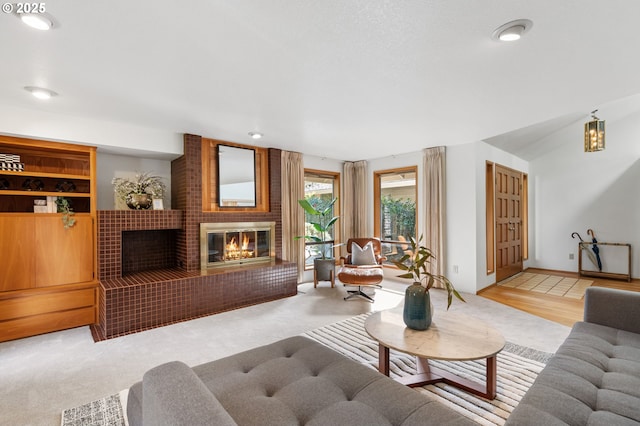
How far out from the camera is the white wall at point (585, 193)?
17.8ft

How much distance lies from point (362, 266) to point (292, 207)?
1.59 metres

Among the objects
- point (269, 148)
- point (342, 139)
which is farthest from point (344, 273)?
point (269, 148)

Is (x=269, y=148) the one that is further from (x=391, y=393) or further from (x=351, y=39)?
(x=391, y=393)

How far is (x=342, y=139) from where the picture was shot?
4.36 m

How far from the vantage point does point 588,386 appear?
4.46 ft

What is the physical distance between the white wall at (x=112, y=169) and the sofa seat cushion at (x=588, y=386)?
461 centimetres

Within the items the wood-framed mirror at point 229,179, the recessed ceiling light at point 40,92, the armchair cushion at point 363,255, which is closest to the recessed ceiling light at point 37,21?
the recessed ceiling light at point 40,92

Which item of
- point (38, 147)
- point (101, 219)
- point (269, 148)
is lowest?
point (101, 219)

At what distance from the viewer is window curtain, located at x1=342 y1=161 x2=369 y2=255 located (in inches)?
239

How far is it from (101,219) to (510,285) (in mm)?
6251

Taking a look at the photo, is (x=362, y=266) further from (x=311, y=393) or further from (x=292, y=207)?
(x=311, y=393)

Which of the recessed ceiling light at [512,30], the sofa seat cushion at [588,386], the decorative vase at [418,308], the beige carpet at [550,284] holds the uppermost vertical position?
the recessed ceiling light at [512,30]

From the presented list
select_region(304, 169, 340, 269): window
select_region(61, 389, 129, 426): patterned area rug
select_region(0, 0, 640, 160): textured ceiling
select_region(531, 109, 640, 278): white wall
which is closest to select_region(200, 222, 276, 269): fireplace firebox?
select_region(304, 169, 340, 269): window

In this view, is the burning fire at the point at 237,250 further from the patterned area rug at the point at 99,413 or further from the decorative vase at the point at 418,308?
the decorative vase at the point at 418,308
